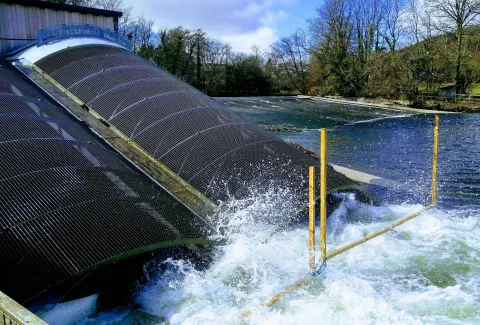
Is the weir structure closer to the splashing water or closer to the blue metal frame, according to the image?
the blue metal frame

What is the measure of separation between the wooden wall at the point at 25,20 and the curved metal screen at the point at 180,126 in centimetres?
188

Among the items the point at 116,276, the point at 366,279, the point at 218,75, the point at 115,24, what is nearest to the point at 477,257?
the point at 366,279

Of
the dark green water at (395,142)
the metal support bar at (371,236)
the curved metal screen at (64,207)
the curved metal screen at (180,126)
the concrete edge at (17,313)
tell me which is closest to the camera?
the concrete edge at (17,313)

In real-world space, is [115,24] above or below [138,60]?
above

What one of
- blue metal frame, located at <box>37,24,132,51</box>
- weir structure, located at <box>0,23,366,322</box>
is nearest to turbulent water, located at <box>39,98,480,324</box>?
weir structure, located at <box>0,23,366,322</box>

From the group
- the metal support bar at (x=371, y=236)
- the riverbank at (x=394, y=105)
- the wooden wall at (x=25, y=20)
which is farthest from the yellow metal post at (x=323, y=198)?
the riverbank at (x=394, y=105)

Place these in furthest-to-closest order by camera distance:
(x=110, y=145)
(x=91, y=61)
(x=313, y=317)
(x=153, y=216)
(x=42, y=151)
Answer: (x=91, y=61) < (x=110, y=145) < (x=42, y=151) < (x=153, y=216) < (x=313, y=317)

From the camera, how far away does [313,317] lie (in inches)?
206

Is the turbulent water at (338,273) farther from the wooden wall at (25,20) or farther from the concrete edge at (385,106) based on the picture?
the concrete edge at (385,106)

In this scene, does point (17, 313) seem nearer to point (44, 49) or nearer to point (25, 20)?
point (44, 49)

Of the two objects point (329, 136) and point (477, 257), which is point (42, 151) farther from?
point (329, 136)

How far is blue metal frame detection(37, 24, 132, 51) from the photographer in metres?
12.5

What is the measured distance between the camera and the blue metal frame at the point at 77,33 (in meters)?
12.5

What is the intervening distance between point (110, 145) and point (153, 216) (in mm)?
2998
